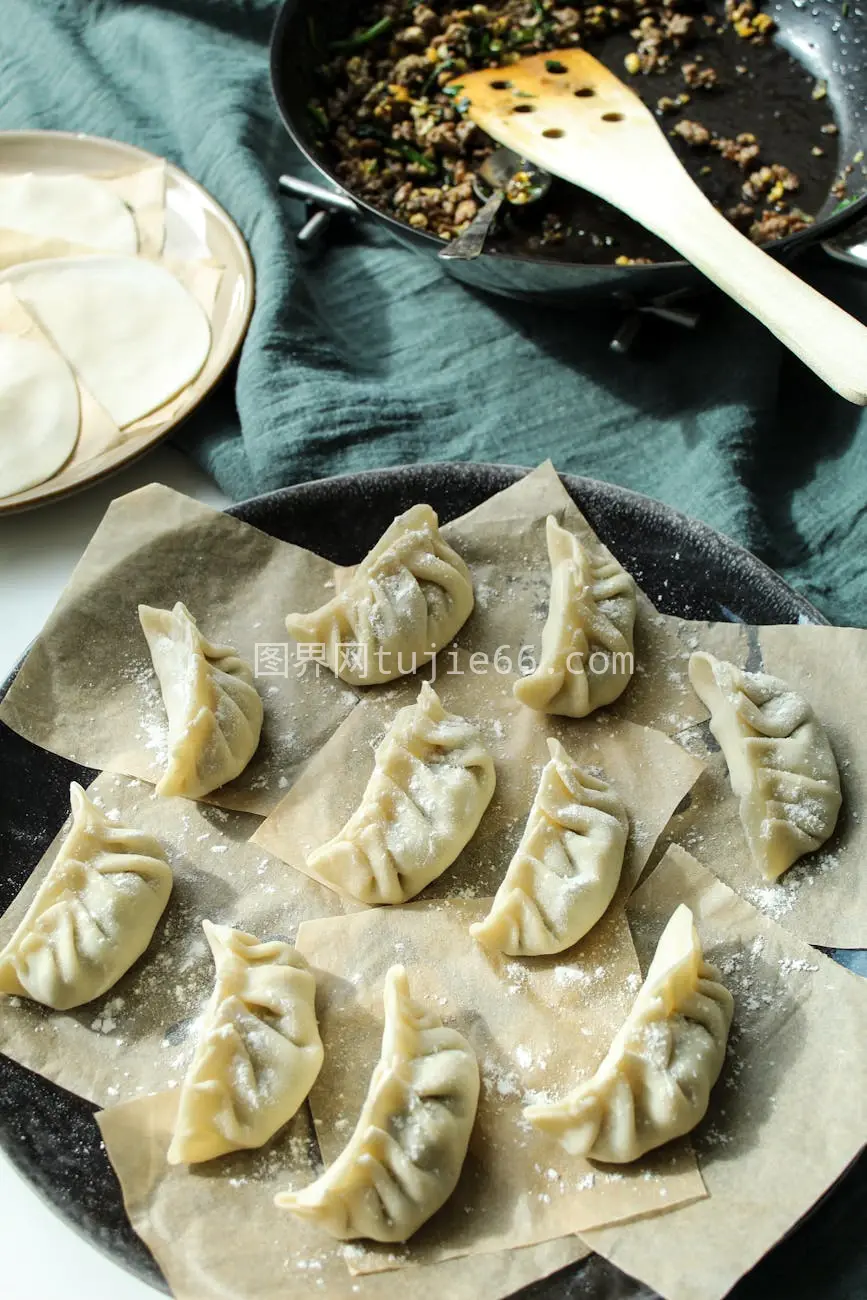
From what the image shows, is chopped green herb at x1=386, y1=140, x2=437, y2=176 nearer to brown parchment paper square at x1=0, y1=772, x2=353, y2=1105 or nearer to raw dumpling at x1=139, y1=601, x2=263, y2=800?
raw dumpling at x1=139, y1=601, x2=263, y2=800

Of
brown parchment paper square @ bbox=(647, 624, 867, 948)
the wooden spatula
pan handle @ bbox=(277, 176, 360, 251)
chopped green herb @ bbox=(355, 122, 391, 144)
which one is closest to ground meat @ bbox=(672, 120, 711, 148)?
the wooden spatula

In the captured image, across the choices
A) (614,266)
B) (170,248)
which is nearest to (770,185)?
(614,266)

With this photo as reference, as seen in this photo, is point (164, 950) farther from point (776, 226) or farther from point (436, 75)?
point (436, 75)

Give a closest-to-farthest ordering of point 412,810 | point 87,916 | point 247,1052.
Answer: point 247,1052
point 87,916
point 412,810

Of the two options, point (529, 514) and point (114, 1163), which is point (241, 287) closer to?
point (529, 514)

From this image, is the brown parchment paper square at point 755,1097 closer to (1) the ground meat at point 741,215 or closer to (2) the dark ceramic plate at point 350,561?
(2) the dark ceramic plate at point 350,561
